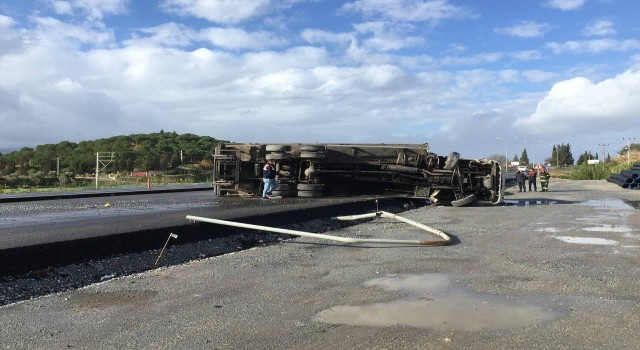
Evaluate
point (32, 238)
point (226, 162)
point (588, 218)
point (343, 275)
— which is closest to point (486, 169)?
point (588, 218)

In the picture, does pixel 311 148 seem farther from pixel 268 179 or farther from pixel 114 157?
pixel 114 157

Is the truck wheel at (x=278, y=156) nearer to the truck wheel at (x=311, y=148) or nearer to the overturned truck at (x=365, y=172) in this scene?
the overturned truck at (x=365, y=172)

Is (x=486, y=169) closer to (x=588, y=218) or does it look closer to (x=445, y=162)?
(x=445, y=162)

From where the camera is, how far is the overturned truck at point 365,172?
1967cm

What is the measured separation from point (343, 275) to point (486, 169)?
1425cm

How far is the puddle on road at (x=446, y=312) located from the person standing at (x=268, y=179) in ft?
40.3

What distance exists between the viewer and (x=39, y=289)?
698cm

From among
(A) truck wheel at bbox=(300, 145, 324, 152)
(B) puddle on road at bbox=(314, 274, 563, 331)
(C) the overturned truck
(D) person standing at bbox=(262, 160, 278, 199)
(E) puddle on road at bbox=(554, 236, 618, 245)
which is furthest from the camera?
(C) the overturned truck

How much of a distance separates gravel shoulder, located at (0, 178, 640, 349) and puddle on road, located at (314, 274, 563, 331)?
12 millimetres

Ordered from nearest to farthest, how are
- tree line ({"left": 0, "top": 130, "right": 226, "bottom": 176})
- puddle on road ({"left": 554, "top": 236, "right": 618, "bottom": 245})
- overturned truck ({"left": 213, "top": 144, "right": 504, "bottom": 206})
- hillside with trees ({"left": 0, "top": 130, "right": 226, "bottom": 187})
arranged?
puddle on road ({"left": 554, "top": 236, "right": 618, "bottom": 245}) → overturned truck ({"left": 213, "top": 144, "right": 504, "bottom": 206}) → hillside with trees ({"left": 0, "top": 130, "right": 226, "bottom": 187}) → tree line ({"left": 0, "top": 130, "right": 226, "bottom": 176})

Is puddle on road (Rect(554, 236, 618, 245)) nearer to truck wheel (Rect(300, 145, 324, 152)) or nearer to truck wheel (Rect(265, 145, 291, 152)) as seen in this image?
truck wheel (Rect(300, 145, 324, 152))

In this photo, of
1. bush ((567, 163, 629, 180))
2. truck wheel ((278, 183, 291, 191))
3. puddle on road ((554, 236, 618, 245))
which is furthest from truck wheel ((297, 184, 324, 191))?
bush ((567, 163, 629, 180))

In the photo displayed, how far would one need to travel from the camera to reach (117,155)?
67.2 meters

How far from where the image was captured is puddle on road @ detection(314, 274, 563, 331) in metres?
5.35
